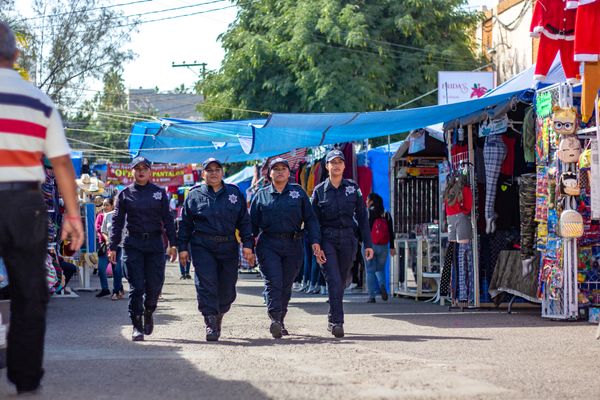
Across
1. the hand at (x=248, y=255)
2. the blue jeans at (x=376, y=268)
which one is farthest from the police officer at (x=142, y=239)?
the blue jeans at (x=376, y=268)

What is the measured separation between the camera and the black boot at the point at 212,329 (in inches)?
444

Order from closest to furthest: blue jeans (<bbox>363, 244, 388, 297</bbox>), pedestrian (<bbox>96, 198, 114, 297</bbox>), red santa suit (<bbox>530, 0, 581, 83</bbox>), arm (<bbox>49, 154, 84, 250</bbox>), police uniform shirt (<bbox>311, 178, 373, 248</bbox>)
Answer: arm (<bbox>49, 154, 84, 250</bbox>) < police uniform shirt (<bbox>311, 178, 373, 248</bbox>) < red santa suit (<bbox>530, 0, 581, 83</bbox>) < blue jeans (<bbox>363, 244, 388, 297</bbox>) < pedestrian (<bbox>96, 198, 114, 297</bbox>)

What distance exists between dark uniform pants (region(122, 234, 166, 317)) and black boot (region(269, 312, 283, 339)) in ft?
4.16

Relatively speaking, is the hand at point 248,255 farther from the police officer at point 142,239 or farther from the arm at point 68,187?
the arm at point 68,187

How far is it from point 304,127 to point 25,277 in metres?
9.19

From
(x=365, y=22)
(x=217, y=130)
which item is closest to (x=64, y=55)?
(x=365, y=22)

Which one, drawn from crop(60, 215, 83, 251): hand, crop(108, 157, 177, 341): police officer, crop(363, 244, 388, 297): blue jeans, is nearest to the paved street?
crop(108, 157, 177, 341): police officer

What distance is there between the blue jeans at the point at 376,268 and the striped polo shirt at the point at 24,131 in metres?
11.5

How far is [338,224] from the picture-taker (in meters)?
12.2

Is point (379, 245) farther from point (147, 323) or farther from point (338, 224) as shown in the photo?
point (147, 323)

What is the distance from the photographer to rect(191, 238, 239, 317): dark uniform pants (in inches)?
450

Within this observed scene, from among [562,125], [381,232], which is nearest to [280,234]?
[562,125]

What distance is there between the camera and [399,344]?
1074cm

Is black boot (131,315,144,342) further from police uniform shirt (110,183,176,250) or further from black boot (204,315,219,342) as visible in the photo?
police uniform shirt (110,183,176,250)
